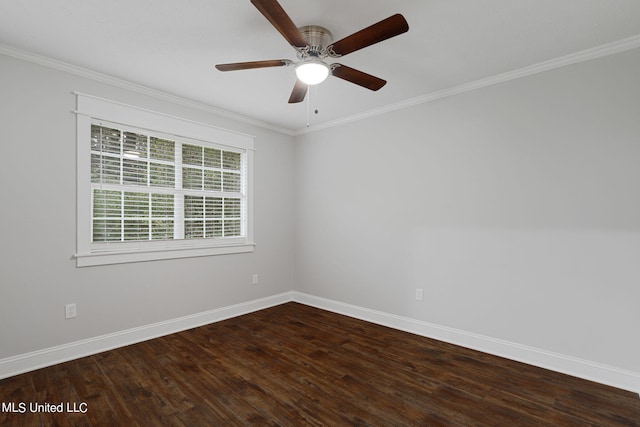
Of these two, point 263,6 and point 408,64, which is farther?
point 408,64

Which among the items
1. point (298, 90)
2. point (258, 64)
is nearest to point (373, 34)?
point (258, 64)

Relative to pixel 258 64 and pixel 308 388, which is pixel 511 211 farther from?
pixel 258 64

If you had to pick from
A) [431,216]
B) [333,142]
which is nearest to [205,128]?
[333,142]

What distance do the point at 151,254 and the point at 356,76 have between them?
8.60 feet

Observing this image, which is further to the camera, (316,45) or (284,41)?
(284,41)

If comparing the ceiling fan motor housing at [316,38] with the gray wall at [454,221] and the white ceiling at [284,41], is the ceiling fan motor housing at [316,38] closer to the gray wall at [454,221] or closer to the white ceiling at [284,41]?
the white ceiling at [284,41]

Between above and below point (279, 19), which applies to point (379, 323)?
below

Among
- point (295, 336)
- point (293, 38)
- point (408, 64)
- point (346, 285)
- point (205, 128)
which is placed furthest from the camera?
point (346, 285)

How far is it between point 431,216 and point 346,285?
1.43 m

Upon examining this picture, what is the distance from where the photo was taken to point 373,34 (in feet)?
5.77

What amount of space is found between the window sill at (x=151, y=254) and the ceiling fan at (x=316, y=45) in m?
2.03

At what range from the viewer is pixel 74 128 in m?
2.81

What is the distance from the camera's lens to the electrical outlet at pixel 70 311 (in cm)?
276

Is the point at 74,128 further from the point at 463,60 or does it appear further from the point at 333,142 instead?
the point at 463,60
